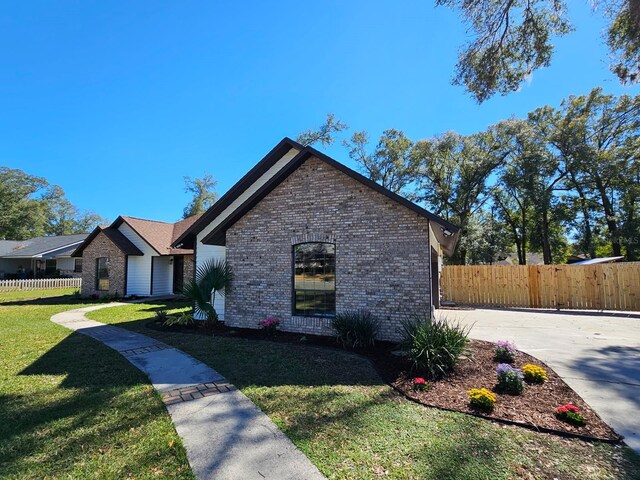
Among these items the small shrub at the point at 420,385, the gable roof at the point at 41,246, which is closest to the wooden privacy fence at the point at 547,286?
the small shrub at the point at 420,385

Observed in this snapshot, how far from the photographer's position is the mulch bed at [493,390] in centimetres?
423

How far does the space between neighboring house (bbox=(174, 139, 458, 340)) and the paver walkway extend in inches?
125

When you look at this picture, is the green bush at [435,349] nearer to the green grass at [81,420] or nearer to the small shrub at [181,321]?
the green grass at [81,420]

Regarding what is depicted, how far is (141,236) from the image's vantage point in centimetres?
1948

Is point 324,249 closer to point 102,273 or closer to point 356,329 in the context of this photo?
point 356,329

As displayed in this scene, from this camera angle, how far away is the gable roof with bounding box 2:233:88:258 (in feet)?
103

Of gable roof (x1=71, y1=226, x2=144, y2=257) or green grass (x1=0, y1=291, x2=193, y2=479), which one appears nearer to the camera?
green grass (x1=0, y1=291, x2=193, y2=479)

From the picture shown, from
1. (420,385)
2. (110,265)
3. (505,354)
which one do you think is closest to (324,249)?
(420,385)

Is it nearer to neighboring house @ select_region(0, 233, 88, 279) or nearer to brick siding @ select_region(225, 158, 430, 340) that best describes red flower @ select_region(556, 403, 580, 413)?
brick siding @ select_region(225, 158, 430, 340)

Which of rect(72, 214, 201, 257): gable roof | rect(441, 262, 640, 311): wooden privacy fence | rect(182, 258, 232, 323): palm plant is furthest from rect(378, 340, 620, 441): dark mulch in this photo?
rect(72, 214, 201, 257): gable roof

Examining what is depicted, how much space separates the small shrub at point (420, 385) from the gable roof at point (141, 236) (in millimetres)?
17010

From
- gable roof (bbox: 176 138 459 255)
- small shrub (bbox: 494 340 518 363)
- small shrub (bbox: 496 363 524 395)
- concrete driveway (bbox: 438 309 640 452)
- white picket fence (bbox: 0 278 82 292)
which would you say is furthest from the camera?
white picket fence (bbox: 0 278 82 292)

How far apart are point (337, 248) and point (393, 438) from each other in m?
5.51

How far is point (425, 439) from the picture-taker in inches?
152
